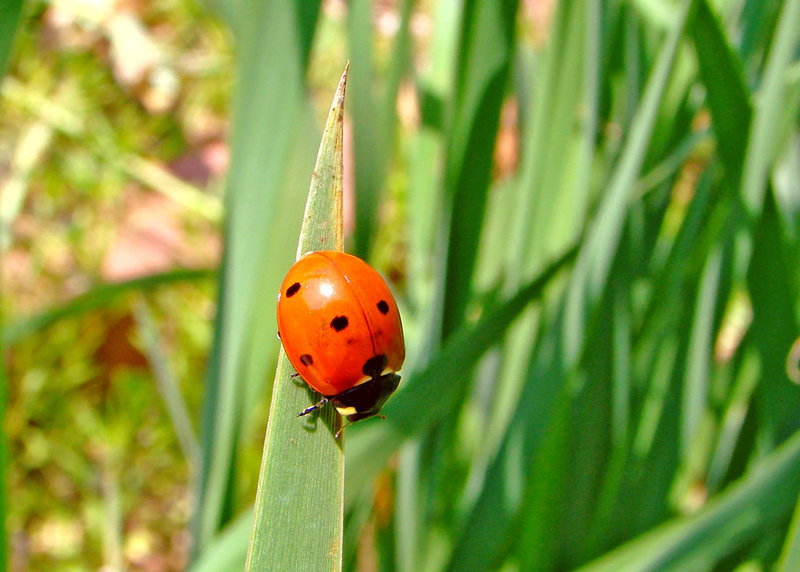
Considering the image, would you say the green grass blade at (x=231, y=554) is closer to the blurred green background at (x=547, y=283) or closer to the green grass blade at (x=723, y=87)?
the blurred green background at (x=547, y=283)

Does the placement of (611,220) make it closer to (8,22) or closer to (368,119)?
(368,119)

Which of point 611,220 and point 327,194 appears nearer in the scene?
point 327,194

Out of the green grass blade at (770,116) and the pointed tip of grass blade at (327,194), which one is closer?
the pointed tip of grass blade at (327,194)

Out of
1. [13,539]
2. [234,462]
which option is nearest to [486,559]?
[234,462]

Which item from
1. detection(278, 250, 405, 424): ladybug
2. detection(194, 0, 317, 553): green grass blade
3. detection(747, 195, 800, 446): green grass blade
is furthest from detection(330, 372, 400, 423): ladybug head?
detection(747, 195, 800, 446): green grass blade

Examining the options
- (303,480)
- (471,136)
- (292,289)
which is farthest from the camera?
(471,136)

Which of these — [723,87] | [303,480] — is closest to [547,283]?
[723,87]

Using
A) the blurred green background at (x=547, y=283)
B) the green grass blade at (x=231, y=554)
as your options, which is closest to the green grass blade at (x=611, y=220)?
the blurred green background at (x=547, y=283)

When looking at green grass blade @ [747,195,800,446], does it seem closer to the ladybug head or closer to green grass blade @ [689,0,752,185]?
green grass blade @ [689,0,752,185]
